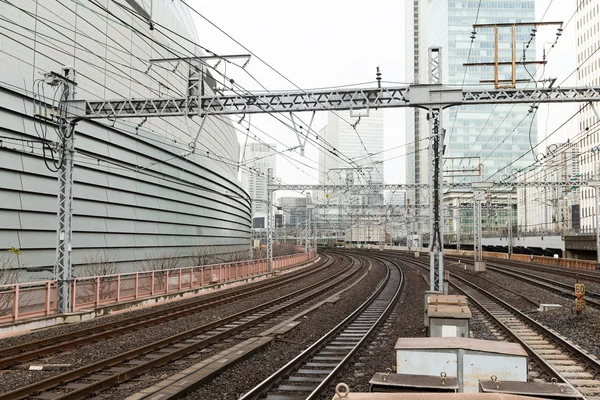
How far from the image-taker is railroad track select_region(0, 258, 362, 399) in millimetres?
8922

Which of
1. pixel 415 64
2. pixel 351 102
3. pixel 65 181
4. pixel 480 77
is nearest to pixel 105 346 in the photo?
pixel 65 181

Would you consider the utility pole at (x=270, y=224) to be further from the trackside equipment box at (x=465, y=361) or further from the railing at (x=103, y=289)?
the trackside equipment box at (x=465, y=361)

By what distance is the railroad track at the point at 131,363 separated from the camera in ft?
29.3

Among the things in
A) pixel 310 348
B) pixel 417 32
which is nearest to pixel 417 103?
pixel 310 348

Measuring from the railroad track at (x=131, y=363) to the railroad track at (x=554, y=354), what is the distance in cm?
736

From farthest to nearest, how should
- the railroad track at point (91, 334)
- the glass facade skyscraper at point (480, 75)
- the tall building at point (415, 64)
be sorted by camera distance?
the tall building at point (415, 64), the glass facade skyscraper at point (480, 75), the railroad track at point (91, 334)

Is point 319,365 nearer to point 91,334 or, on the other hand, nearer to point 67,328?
point 91,334

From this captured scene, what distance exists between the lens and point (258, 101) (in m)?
18.0

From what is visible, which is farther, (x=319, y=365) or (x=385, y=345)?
(x=385, y=345)

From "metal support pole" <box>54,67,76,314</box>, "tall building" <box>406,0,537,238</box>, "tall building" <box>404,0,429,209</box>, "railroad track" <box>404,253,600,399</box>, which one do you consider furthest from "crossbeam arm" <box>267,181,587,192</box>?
"tall building" <box>404,0,429,209</box>

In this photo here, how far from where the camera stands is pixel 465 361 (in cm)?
557

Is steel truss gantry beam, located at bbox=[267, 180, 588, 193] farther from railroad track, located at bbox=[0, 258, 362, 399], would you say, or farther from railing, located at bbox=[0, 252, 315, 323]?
railroad track, located at bbox=[0, 258, 362, 399]

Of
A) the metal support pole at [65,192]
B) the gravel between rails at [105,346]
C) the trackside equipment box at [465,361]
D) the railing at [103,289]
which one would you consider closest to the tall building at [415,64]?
the railing at [103,289]

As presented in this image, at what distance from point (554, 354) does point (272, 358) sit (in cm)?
629
